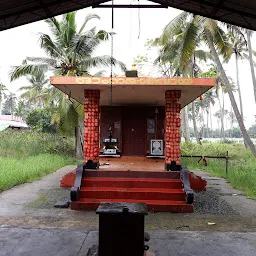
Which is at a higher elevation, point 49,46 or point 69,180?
point 49,46

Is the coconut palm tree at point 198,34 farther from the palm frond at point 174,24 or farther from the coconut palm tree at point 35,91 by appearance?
the coconut palm tree at point 35,91

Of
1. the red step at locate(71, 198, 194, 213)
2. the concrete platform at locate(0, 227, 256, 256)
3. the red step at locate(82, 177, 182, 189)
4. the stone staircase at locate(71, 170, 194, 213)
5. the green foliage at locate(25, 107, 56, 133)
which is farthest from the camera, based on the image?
the green foliage at locate(25, 107, 56, 133)

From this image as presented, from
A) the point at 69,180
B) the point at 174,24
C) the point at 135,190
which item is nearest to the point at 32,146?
the point at 69,180

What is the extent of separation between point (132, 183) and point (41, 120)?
2672 centimetres

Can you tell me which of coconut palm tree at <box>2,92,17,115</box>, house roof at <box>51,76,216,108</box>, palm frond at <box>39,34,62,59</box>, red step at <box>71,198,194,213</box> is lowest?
red step at <box>71,198,194,213</box>

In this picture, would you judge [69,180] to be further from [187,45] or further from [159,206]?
[187,45]

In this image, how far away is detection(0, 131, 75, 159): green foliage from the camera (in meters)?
19.2

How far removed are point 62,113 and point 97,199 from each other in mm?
11027

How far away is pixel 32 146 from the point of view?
20.5 metres

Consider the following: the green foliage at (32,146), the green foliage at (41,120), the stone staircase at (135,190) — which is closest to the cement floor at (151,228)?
the stone staircase at (135,190)

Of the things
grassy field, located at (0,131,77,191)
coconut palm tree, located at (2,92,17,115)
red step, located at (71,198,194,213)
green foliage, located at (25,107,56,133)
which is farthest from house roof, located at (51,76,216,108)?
coconut palm tree, located at (2,92,17,115)

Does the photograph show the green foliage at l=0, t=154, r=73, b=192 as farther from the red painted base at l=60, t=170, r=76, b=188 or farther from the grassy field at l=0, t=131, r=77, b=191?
the red painted base at l=60, t=170, r=76, b=188

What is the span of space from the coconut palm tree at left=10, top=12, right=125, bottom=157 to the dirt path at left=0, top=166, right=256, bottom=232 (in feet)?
29.4

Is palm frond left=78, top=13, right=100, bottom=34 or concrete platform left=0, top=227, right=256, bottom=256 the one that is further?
palm frond left=78, top=13, right=100, bottom=34
